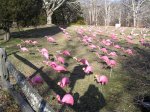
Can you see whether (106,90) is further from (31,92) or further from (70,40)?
(70,40)

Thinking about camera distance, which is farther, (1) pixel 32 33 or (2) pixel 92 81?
(1) pixel 32 33

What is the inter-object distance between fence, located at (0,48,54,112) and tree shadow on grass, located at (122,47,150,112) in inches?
119

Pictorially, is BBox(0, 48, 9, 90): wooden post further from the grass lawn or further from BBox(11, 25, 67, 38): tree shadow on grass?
BBox(11, 25, 67, 38): tree shadow on grass

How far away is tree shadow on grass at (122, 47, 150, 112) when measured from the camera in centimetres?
890

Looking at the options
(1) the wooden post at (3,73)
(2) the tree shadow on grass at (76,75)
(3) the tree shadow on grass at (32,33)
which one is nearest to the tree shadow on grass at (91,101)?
(2) the tree shadow on grass at (76,75)

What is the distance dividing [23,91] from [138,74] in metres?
6.05

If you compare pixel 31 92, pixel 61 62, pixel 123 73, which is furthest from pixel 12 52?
pixel 31 92

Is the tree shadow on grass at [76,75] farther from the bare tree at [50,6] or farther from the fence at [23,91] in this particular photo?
the bare tree at [50,6]

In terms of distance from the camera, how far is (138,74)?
1073cm

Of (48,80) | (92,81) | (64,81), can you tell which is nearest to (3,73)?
(64,81)

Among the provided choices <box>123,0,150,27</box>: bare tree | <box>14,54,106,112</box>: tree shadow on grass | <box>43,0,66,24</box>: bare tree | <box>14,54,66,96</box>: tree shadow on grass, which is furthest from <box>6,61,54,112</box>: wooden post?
<box>123,0,150,27</box>: bare tree

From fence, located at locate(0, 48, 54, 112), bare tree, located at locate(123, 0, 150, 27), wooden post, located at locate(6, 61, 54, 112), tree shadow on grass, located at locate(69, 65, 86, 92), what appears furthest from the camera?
bare tree, located at locate(123, 0, 150, 27)

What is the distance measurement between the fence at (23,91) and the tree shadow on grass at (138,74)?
302cm

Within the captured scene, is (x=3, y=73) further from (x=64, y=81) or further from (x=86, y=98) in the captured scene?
(x=86, y=98)
